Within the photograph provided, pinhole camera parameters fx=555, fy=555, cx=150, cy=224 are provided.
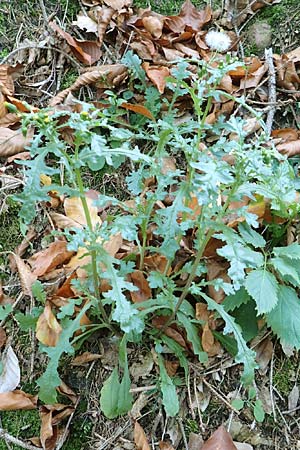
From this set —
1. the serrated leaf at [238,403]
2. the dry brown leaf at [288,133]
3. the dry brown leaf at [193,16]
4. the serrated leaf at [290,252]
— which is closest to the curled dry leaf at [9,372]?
the serrated leaf at [238,403]

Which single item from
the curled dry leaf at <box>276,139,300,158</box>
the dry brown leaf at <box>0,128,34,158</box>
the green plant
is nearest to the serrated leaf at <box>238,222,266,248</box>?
the green plant

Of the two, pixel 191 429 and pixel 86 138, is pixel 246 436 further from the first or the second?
pixel 86 138

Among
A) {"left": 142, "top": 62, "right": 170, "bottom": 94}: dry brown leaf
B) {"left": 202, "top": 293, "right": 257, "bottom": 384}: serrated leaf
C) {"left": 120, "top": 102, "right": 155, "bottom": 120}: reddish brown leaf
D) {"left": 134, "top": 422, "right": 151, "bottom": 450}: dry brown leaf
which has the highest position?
{"left": 142, "top": 62, "right": 170, "bottom": 94}: dry brown leaf

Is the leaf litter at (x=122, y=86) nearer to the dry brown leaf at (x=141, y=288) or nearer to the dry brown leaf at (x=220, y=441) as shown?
the dry brown leaf at (x=141, y=288)

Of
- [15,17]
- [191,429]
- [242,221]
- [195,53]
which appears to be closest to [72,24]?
[15,17]

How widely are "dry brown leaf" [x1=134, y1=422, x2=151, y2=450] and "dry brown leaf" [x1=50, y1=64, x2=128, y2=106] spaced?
1.27 meters

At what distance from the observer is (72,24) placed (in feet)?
7.77

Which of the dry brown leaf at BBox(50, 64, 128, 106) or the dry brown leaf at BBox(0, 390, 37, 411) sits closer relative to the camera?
the dry brown leaf at BBox(0, 390, 37, 411)

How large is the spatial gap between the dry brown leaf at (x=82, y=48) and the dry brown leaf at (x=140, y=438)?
144cm

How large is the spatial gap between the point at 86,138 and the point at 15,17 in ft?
4.61

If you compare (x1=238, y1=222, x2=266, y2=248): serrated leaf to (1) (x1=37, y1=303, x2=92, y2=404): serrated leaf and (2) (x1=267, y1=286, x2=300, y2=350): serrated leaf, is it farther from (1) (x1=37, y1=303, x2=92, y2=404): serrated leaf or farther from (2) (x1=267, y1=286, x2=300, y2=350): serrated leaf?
(1) (x1=37, y1=303, x2=92, y2=404): serrated leaf

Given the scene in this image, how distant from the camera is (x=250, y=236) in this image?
1.75 meters

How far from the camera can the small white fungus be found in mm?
2264

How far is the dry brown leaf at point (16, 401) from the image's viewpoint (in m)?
1.81
